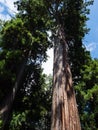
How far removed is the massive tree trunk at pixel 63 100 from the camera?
6.92m

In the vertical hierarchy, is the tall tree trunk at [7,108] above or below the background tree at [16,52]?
below

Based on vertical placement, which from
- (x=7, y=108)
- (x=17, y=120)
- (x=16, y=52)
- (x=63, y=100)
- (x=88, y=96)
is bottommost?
(x=63, y=100)

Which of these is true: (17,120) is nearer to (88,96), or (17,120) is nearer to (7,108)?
(7,108)

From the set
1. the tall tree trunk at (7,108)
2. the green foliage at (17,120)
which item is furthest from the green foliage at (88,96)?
the tall tree trunk at (7,108)

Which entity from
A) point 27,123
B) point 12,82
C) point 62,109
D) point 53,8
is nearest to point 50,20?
point 53,8

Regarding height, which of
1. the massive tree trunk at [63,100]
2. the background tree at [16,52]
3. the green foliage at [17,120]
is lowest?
the massive tree trunk at [63,100]

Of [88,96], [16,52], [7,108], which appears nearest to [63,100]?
[88,96]

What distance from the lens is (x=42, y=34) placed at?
1720cm

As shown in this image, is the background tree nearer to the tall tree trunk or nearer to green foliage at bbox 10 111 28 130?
the tall tree trunk

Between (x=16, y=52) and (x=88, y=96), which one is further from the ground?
(x=16, y=52)

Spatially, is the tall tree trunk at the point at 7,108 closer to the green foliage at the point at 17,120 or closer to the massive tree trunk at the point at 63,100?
the green foliage at the point at 17,120

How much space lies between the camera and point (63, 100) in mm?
7684

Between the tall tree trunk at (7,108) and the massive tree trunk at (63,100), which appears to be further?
the tall tree trunk at (7,108)

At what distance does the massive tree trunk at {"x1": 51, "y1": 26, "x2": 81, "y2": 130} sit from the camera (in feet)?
22.7
